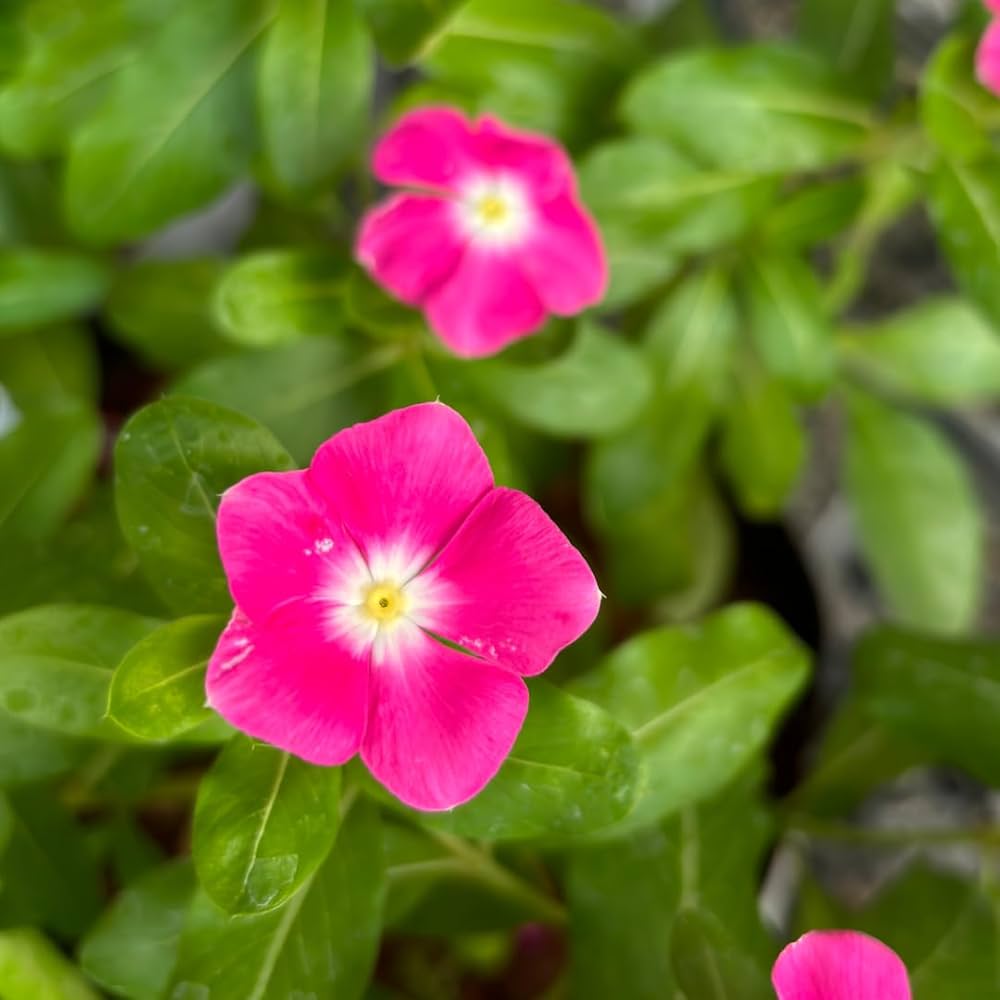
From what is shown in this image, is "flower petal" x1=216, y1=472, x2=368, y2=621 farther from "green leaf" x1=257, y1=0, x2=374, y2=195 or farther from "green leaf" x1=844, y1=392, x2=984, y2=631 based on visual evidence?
"green leaf" x1=844, y1=392, x2=984, y2=631

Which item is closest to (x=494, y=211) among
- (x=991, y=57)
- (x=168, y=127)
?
(x=168, y=127)

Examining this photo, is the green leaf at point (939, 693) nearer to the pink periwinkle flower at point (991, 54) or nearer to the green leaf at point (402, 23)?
the pink periwinkle flower at point (991, 54)

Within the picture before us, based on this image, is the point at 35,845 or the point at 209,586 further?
the point at 35,845

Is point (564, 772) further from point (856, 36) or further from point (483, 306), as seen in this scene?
point (856, 36)

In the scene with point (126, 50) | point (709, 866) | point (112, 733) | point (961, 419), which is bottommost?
point (961, 419)

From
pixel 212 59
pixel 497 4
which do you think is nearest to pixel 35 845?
pixel 212 59

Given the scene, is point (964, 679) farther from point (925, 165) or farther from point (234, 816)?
point (234, 816)

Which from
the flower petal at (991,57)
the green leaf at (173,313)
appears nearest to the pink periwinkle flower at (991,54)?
the flower petal at (991,57)
